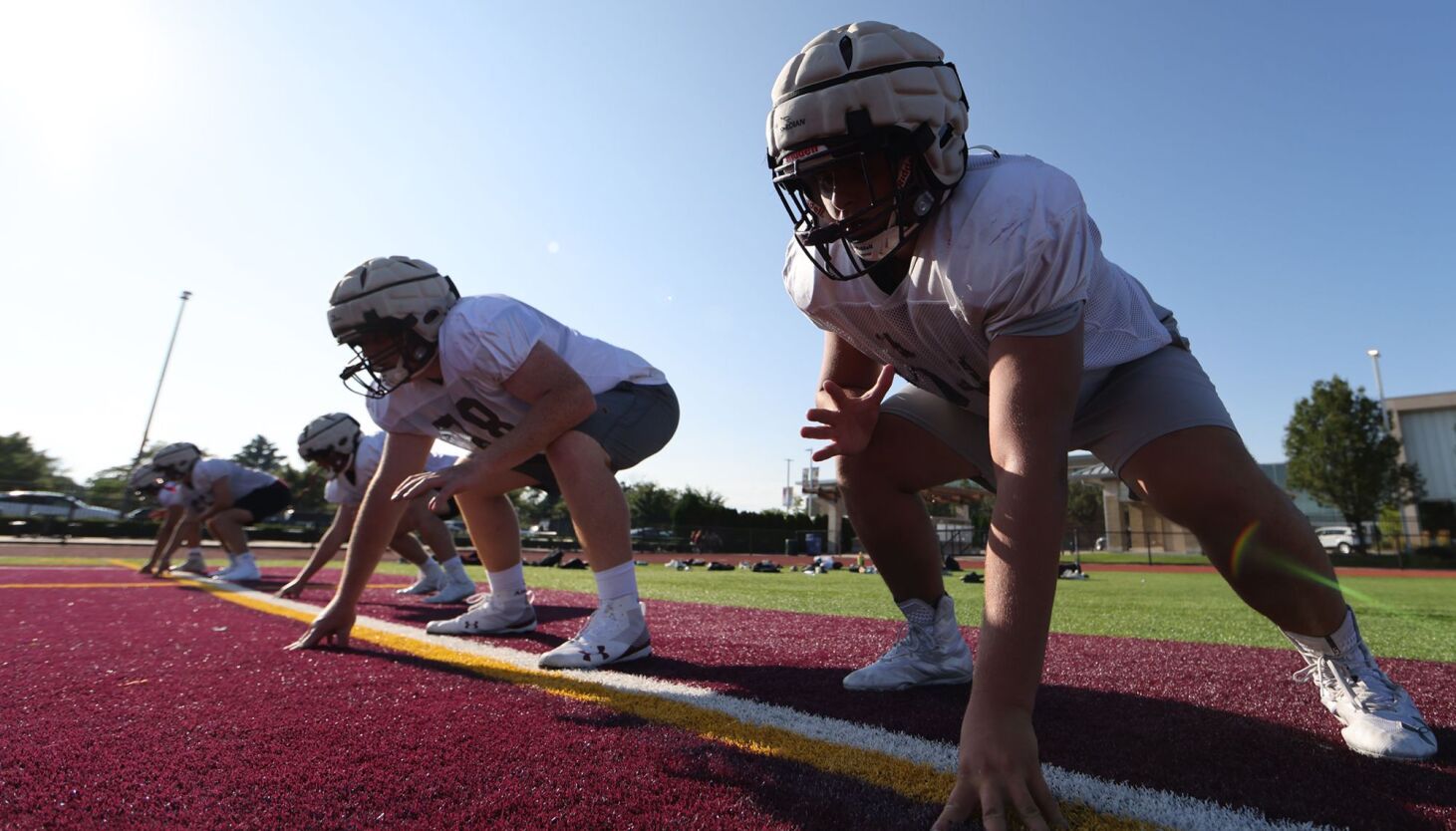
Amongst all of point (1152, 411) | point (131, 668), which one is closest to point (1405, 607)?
point (1152, 411)

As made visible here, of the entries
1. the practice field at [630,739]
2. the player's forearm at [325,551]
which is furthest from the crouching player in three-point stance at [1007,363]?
the player's forearm at [325,551]

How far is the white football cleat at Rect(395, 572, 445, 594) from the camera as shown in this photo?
7.63m

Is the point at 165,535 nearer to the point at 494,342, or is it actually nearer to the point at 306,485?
the point at 494,342

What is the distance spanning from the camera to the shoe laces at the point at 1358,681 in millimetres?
1948

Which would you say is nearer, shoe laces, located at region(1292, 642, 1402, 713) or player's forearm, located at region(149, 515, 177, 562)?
shoe laces, located at region(1292, 642, 1402, 713)

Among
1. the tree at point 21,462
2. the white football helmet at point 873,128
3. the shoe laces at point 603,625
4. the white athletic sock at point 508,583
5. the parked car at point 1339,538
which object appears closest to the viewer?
the white football helmet at point 873,128

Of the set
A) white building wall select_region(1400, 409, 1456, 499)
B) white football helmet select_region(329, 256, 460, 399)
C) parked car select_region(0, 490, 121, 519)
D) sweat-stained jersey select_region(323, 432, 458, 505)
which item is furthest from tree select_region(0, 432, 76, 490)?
white building wall select_region(1400, 409, 1456, 499)

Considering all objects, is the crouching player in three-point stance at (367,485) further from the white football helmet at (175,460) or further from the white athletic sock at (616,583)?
the white athletic sock at (616,583)

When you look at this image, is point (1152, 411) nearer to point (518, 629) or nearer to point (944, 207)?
point (944, 207)

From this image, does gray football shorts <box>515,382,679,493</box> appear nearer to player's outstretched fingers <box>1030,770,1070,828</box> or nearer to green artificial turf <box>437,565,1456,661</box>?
player's outstretched fingers <box>1030,770,1070,828</box>

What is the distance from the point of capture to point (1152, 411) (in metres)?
2.08

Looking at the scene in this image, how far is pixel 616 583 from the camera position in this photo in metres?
3.26

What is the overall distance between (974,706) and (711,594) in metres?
7.09

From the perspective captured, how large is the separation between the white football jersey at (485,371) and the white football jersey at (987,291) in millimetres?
1571
